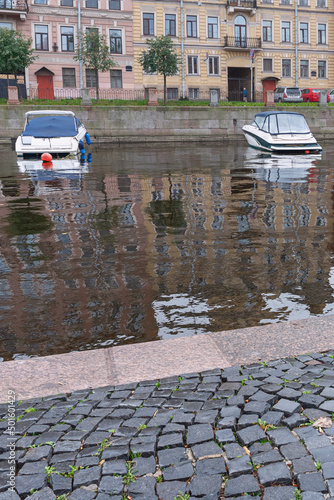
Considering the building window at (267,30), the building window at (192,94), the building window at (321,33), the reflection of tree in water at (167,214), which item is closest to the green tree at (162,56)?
the building window at (192,94)

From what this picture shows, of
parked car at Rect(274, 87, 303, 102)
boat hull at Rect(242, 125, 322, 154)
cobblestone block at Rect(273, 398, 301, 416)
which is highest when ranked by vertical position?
parked car at Rect(274, 87, 303, 102)

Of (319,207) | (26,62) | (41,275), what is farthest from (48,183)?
(26,62)

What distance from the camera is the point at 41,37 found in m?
44.8

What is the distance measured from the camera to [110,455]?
2.66m

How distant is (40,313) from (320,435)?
9.39 ft

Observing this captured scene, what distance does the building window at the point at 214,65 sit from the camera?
163 ft

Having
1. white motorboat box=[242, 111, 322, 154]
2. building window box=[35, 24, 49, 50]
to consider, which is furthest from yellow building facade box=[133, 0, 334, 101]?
white motorboat box=[242, 111, 322, 154]

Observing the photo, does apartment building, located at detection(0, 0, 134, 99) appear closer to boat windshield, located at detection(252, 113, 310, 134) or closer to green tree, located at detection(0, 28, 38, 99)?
green tree, located at detection(0, 28, 38, 99)

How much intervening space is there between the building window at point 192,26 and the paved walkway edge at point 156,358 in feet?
159

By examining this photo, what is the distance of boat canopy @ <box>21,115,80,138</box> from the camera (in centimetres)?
1969

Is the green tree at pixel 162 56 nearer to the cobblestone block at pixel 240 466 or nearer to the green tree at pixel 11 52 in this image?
the green tree at pixel 11 52

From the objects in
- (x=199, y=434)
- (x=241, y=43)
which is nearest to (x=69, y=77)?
(x=241, y=43)

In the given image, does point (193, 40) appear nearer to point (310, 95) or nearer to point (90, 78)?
point (90, 78)

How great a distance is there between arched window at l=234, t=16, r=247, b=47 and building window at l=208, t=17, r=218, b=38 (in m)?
1.75
